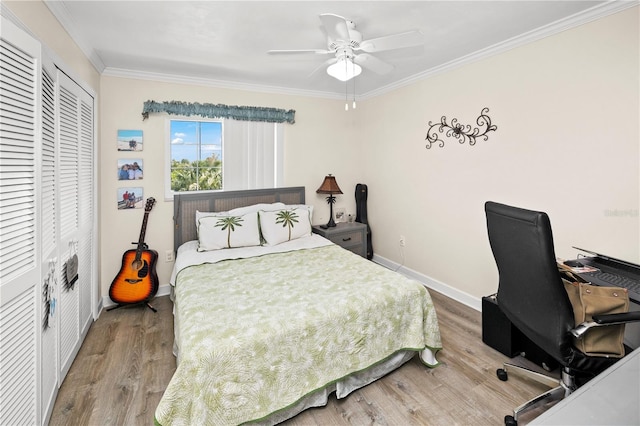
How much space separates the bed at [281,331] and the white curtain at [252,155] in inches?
42.1

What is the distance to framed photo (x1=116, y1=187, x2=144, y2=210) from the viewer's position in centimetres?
321

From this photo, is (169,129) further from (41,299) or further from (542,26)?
(542,26)

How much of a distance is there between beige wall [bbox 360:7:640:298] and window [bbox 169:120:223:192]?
2.18 m

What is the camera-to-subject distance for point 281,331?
5.65 ft

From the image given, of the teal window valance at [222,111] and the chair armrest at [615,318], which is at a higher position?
the teal window valance at [222,111]

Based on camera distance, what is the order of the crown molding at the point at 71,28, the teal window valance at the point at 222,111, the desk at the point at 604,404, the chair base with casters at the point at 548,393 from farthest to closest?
the teal window valance at the point at 222,111
the crown molding at the point at 71,28
the chair base with casters at the point at 548,393
the desk at the point at 604,404

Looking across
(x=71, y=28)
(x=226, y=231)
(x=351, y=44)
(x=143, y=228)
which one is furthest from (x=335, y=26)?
(x=143, y=228)

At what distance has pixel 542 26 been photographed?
2307mm

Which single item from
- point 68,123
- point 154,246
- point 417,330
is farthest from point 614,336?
point 154,246

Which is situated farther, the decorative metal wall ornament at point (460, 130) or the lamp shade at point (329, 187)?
the lamp shade at point (329, 187)

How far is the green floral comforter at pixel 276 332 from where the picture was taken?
4.98ft

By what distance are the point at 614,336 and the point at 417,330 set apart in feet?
3.37

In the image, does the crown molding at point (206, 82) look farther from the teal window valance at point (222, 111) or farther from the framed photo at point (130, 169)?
the framed photo at point (130, 169)

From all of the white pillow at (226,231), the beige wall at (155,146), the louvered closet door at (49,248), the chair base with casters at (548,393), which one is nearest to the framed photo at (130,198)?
the beige wall at (155,146)
